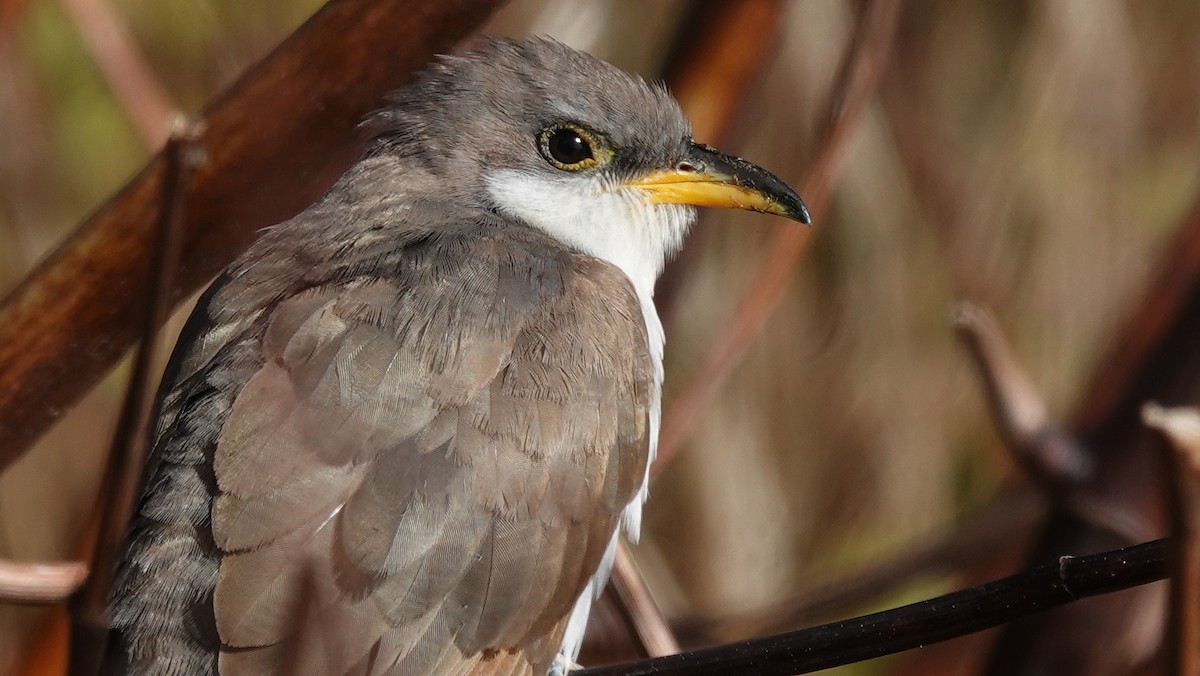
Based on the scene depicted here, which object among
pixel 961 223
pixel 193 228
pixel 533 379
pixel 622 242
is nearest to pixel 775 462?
pixel 961 223

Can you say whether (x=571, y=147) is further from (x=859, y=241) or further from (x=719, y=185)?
(x=859, y=241)

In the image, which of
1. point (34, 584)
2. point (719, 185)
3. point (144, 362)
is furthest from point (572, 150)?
point (144, 362)

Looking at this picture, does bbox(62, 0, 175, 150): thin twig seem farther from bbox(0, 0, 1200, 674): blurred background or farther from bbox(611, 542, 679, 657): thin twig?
bbox(611, 542, 679, 657): thin twig

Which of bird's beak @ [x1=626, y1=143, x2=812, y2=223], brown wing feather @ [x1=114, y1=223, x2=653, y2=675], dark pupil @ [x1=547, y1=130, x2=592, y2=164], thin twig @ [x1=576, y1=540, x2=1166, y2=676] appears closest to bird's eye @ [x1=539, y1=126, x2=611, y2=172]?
dark pupil @ [x1=547, y1=130, x2=592, y2=164]

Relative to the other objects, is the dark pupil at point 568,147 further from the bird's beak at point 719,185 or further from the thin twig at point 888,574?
the thin twig at point 888,574

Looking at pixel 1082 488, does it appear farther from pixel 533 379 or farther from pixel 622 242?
pixel 533 379

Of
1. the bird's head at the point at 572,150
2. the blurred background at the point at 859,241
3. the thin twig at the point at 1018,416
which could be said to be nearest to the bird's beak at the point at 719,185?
the bird's head at the point at 572,150
